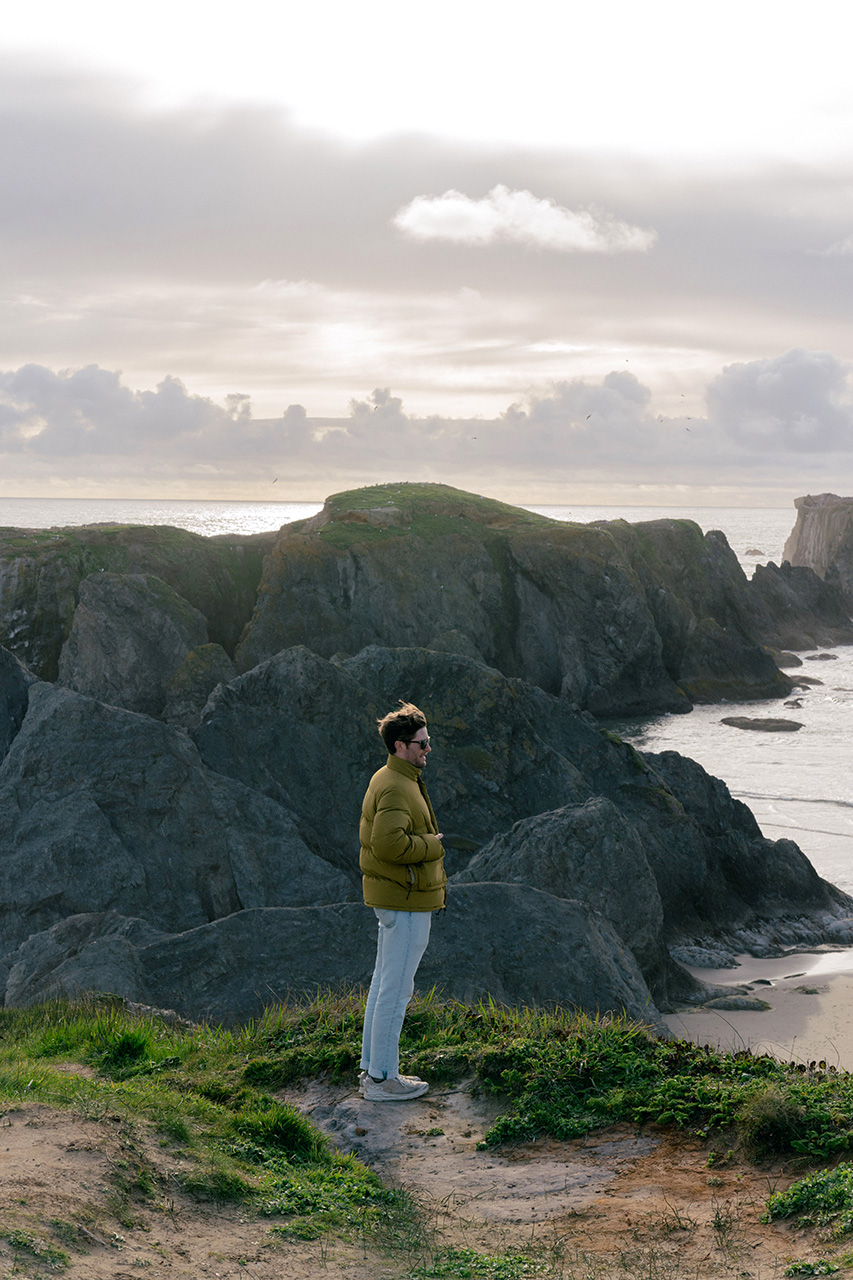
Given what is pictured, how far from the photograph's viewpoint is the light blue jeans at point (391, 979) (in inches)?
308

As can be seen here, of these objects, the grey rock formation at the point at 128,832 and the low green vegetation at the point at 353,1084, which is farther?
the grey rock formation at the point at 128,832

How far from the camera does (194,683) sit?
112ft

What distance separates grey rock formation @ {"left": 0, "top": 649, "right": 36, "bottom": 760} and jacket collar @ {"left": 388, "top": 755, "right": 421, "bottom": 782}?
43.6ft

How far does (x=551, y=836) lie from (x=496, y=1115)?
8378 millimetres

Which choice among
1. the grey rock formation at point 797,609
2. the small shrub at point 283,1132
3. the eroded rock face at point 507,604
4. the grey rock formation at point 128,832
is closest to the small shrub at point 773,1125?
the small shrub at point 283,1132

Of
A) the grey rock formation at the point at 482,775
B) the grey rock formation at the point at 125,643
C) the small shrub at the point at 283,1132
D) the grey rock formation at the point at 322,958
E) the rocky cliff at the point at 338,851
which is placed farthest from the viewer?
the grey rock formation at the point at 125,643

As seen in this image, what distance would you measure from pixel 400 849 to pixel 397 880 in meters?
0.26

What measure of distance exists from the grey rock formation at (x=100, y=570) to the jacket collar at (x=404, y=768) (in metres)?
40.1

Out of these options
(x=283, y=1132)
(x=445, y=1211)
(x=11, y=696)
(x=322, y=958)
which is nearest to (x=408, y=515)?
(x=11, y=696)

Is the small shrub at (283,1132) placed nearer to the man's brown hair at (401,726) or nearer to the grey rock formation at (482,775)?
the man's brown hair at (401,726)

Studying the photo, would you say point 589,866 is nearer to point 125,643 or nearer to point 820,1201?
point 820,1201

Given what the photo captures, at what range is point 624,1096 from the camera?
777cm

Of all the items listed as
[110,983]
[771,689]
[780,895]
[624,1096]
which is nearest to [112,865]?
[110,983]

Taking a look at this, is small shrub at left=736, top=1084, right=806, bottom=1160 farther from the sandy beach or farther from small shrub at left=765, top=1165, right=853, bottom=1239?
the sandy beach
